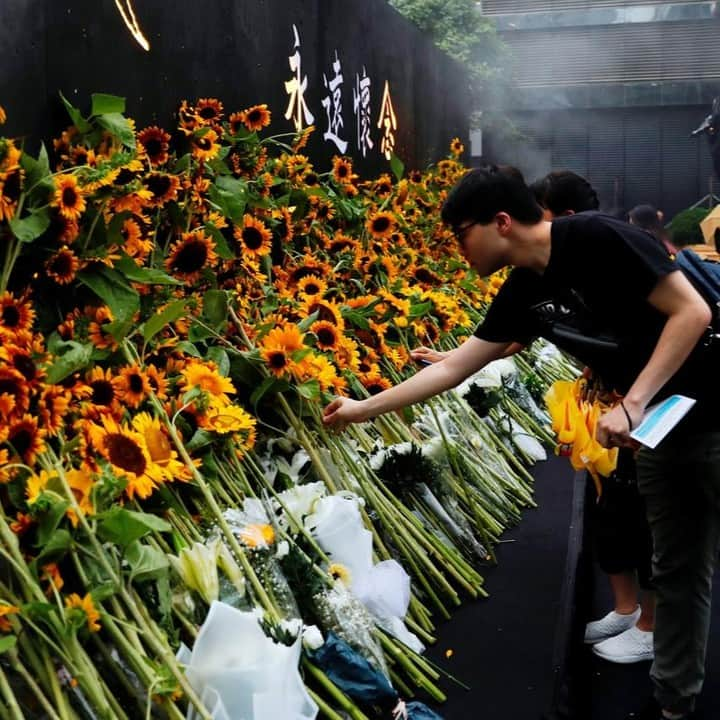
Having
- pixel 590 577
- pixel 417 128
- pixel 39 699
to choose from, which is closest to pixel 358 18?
pixel 417 128

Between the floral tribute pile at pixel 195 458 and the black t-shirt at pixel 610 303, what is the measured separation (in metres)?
0.70

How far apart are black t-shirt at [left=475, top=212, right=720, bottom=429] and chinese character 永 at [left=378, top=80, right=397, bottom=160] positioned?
13.2ft

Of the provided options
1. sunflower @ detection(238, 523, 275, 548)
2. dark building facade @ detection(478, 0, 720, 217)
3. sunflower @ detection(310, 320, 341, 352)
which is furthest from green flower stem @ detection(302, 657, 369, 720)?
dark building facade @ detection(478, 0, 720, 217)

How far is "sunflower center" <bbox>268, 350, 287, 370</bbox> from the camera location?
2.84 m

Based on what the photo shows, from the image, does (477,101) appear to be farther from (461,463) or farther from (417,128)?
(461,463)

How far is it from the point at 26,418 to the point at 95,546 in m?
0.27

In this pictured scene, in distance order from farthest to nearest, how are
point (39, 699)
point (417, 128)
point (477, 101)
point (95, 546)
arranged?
point (477, 101), point (417, 128), point (95, 546), point (39, 699)

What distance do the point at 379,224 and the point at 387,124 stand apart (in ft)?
7.07

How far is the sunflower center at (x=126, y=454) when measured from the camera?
210cm

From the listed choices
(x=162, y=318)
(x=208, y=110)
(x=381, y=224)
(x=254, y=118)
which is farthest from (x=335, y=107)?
(x=162, y=318)

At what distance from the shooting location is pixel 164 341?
2.64 meters

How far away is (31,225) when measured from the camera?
2.24 m

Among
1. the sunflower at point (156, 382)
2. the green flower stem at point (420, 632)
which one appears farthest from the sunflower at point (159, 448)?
the green flower stem at point (420, 632)

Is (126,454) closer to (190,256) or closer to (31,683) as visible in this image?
(31,683)
